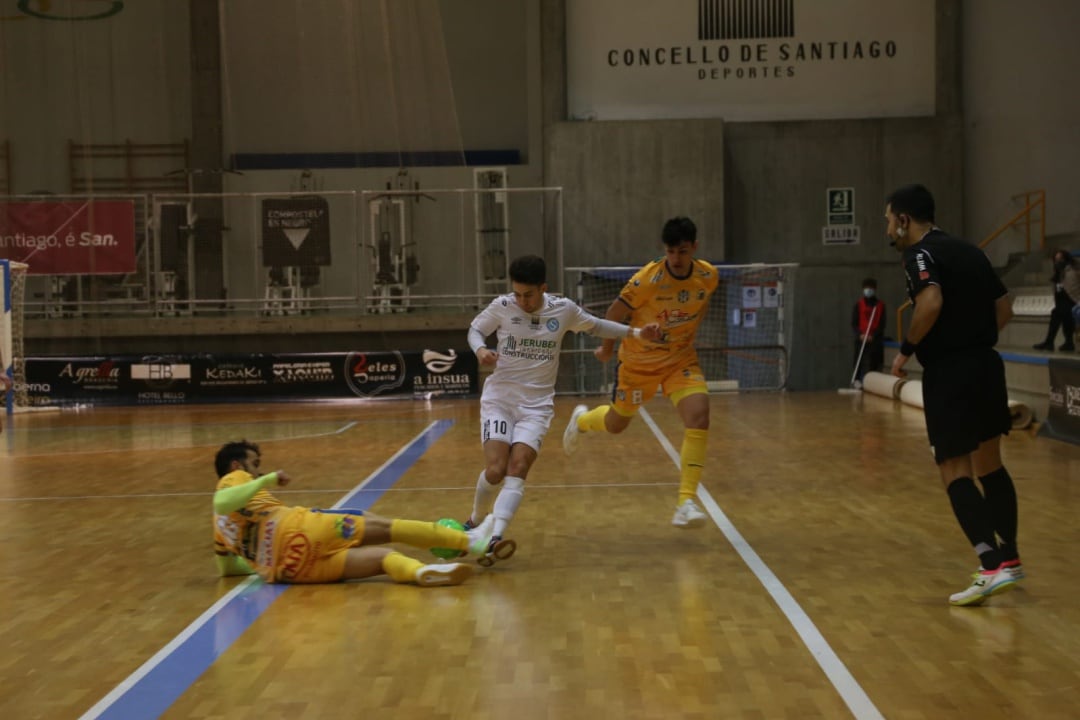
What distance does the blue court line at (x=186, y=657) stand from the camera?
4.31 metres

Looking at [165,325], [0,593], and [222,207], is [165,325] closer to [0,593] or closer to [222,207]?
[222,207]

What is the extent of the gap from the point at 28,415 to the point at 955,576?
57.5ft

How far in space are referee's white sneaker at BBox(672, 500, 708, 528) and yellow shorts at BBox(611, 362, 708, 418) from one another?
0.78 meters

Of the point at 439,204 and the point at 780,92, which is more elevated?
the point at 780,92

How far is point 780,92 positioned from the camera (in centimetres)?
2553

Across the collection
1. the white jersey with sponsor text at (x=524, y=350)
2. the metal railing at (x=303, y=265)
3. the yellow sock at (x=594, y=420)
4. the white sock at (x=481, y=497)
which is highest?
the metal railing at (x=303, y=265)

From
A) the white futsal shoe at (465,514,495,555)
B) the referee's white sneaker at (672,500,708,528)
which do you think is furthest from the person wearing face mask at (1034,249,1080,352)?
the white futsal shoe at (465,514,495,555)

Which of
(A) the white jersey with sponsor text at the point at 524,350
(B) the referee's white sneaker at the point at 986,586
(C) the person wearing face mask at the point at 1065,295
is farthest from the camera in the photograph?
(C) the person wearing face mask at the point at 1065,295

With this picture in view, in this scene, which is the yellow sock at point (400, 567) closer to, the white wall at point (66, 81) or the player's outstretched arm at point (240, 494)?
the player's outstretched arm at point (240, 494)

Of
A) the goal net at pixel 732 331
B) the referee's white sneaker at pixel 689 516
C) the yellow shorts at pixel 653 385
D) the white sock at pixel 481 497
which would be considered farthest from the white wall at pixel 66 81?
the referee's white sneaker at pixel 689 516

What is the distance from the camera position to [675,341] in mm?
8250

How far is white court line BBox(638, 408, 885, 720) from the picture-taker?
419 centimetres

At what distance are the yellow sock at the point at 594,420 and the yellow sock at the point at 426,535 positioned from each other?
267 cm

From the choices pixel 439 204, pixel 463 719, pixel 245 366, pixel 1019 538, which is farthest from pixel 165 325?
pixel 463 719
